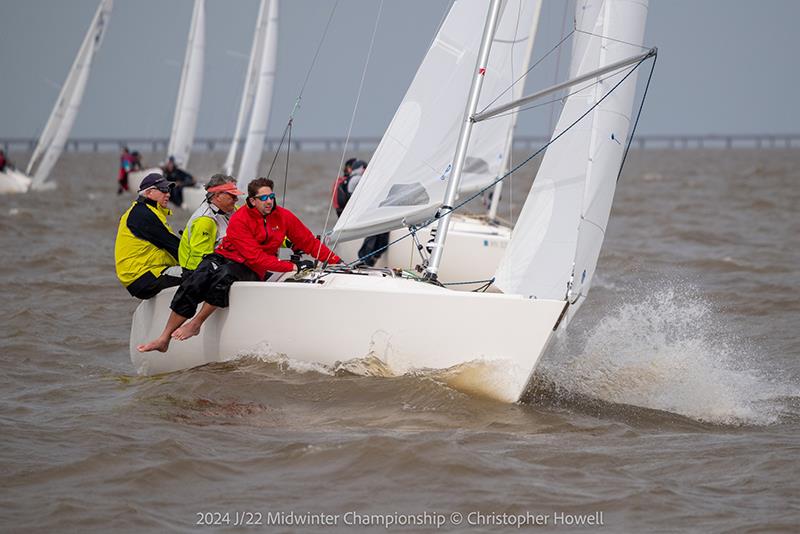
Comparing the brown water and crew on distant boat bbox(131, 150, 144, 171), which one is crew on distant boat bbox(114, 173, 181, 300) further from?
crew on distant boat bbox(131, 150, 144, 171)

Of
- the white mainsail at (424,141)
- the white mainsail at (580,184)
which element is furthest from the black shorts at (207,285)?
the white mainsail at (580,184)

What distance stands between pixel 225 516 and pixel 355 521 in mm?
535

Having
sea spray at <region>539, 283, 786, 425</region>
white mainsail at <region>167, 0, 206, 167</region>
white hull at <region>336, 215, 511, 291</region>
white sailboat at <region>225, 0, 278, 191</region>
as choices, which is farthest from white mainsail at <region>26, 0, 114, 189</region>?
sea spray at <region>539, 283, 786, 425</region>

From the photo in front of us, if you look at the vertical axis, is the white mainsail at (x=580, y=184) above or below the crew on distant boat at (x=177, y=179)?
above

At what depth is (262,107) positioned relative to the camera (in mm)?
24609

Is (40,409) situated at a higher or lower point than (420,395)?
lower

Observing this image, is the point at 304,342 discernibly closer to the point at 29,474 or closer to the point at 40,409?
the point at 40,409

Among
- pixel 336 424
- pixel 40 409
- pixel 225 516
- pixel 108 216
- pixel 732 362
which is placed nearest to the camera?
pixel 225 516

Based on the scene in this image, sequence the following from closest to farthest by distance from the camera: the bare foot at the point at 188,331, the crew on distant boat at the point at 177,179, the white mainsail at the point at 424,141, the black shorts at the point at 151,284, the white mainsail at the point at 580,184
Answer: the white mainsail at the point at 580,184, the bare foot at the point at 188,331, the black shorts at the point at 151,284, the white mainsail at the point at 424,141, the crew on distant boat at the point at 177,179

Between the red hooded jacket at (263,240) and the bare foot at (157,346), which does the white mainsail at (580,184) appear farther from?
the bare foot at (157,346)

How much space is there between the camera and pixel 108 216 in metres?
23.0

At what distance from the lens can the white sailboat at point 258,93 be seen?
2320 cm

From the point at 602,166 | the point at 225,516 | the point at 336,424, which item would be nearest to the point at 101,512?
the point at 225,516

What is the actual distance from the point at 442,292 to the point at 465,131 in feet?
4.25
